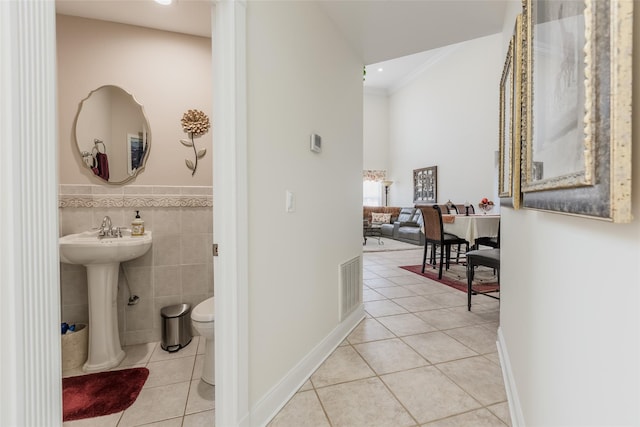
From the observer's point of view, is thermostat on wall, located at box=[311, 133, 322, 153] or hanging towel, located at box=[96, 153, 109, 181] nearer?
thermostat on wall, located at box=[311, 133, 322, 153]

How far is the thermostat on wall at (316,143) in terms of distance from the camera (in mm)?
1929

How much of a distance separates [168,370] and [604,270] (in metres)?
2.35

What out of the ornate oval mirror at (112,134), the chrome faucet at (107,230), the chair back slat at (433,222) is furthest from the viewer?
the chair back slat at (433,222)

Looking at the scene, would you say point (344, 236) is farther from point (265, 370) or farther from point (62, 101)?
point (62, 101)

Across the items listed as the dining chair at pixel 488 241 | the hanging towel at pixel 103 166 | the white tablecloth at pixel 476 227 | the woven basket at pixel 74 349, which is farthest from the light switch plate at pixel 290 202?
the dining chair at pixel 488 241

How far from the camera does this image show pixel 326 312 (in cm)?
216

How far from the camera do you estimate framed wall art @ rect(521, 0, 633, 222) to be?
0.48 m

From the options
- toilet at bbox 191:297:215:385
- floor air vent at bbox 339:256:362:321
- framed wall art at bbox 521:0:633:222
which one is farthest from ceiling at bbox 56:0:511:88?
toilet at bbox 191:297:215:385

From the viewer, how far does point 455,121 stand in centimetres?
721

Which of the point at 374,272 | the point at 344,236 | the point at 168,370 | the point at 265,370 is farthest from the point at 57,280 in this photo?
the point at 374,272

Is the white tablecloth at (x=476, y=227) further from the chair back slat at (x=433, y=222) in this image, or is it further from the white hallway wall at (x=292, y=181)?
the white hallway wall at (x=292, y=181)

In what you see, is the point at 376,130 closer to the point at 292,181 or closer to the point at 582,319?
the point at 292,181

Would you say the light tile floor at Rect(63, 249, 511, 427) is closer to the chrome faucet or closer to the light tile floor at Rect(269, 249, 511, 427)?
the light tile floor at Rect(269, 249, 511, 427)

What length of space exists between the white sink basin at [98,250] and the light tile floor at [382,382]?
789mm
